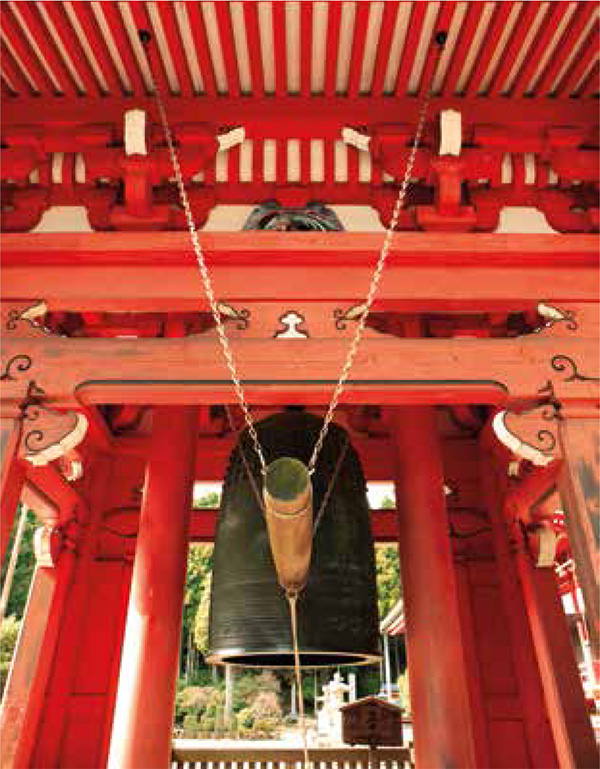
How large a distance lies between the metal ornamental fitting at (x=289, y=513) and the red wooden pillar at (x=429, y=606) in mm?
2202

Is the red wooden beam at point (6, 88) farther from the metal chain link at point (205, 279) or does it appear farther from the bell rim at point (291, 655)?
the bell rim at point (291, 655)

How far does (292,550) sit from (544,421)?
1.49m

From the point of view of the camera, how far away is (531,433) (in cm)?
282

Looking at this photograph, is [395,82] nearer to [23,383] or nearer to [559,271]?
[559,271]

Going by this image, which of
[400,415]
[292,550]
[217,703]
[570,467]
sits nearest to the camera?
[292,550]

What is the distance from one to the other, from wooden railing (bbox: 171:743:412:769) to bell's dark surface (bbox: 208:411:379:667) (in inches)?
195

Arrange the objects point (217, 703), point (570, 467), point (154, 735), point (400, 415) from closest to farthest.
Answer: point (570, 467) → point (154, 735) → point (400, 415) → point (217, 703)

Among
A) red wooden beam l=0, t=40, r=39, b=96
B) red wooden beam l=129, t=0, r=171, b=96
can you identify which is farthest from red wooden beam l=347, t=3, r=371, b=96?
red wooden beam l=0, t=40, r=39, b=96

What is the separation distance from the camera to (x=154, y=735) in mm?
3729

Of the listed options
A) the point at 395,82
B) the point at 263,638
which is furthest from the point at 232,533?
the point at 395,82

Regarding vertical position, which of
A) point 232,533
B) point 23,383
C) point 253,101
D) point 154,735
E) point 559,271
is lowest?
point 154,735

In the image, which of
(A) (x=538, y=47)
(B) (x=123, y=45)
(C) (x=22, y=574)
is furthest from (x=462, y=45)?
(C) (x=22, y=574)

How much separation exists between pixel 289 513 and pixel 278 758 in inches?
269

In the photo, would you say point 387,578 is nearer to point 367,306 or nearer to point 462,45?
point 367,306
